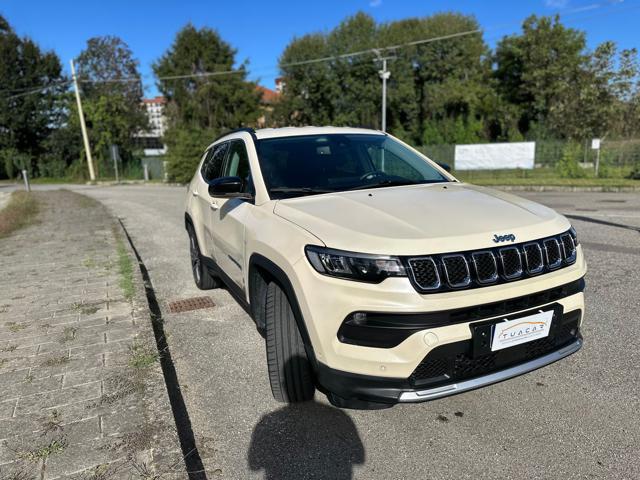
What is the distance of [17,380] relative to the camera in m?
3.23

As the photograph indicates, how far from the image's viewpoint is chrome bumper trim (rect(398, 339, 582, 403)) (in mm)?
2262

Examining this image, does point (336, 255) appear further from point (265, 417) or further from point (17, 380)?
point (17, 380)

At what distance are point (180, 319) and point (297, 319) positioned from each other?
8.35 feet

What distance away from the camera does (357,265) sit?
229cm

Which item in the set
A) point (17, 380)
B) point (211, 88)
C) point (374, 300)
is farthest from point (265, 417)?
point (211, 88)

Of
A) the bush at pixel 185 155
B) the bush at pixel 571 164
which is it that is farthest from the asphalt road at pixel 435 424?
the bush at pixel 185 155

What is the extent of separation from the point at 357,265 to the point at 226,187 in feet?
4.73

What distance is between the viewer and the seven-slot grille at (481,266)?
2.24 meters

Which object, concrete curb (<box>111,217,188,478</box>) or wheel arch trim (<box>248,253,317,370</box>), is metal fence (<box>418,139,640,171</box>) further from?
wheel arch trim (<box>248,253,317,370</box>)

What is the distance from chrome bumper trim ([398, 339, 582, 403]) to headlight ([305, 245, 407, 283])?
22.8 inches

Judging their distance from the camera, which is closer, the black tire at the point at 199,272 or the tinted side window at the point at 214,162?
the tinted side window at the point at 214,162

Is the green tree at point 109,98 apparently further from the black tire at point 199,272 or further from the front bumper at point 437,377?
the front bumper at point 437,377

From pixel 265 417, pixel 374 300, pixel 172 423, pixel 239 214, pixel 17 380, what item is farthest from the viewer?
pixel 239 214

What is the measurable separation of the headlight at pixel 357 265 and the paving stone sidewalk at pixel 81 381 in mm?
1222
